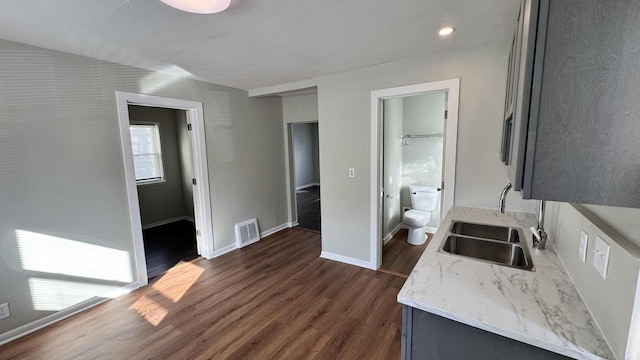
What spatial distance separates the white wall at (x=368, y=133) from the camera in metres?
2.28

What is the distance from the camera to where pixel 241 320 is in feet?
7.51

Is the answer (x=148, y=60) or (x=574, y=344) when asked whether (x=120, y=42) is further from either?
(x=574, y=344)

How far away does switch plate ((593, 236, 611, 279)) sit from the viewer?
0.85m

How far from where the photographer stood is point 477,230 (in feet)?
6.62

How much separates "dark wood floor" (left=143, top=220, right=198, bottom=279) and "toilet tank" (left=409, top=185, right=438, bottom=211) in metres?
3.32

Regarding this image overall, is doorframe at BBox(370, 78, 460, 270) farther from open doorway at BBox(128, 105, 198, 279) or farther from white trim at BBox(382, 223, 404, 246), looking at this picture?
open doorway at BBox(128, 105, 198, 279)

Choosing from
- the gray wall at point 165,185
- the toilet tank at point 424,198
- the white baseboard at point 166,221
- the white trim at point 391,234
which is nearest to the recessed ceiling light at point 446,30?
the toilet tank at point 424,198

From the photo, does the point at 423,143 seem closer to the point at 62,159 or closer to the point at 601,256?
the point at 601,256

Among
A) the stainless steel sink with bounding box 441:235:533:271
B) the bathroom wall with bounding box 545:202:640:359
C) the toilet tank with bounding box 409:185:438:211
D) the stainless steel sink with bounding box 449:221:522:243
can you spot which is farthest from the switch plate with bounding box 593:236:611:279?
the toilet tank with bounding box 409:185:438:211

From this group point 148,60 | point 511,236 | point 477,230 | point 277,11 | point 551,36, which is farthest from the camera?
point 148,60

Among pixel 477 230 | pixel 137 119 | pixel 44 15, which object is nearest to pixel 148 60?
pixel 44 15

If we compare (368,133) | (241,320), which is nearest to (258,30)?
(368,133)

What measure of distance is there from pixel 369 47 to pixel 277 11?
0.95 m

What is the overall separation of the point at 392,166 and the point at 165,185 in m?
4.23
